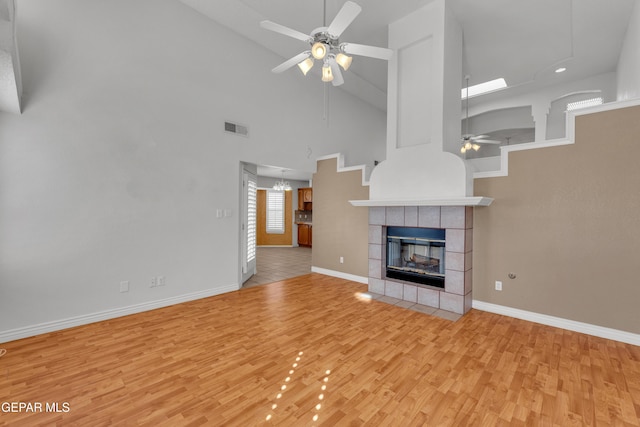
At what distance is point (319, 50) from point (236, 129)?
238cm

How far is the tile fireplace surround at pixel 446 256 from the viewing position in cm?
366

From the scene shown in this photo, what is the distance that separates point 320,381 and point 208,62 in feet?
15.1

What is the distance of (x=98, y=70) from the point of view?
10.5 ft

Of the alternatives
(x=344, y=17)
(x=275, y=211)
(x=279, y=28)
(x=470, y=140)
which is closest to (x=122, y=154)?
(x=279, y=28)

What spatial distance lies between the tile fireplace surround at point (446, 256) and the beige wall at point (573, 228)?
1.11ft

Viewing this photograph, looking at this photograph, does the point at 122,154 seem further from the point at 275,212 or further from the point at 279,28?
the point at 275,212

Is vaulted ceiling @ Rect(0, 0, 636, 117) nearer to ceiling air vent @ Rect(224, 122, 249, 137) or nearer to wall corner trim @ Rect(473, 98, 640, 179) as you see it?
ceiling air vent @ Rect(224, 122, 249, 137)

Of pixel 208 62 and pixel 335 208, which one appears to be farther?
pixel 335 208

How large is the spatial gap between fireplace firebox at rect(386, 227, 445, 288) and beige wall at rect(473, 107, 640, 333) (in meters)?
0.55

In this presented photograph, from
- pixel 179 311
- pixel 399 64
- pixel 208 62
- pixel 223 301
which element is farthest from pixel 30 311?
pixel 399 64

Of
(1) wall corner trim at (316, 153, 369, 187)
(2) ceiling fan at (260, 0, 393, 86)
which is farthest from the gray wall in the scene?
(2) ceiling fan at (260, 0, 393, 86)

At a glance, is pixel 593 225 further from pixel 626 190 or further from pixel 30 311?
pixel 30 311

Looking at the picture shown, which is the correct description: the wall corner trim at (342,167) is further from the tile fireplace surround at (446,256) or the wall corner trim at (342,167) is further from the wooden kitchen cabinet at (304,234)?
the wooden kitchen cabinet at (304,234)

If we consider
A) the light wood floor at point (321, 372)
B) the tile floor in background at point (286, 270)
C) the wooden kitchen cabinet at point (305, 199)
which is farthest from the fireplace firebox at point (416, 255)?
the wooden kitchen cabinet at point (305, 199)
